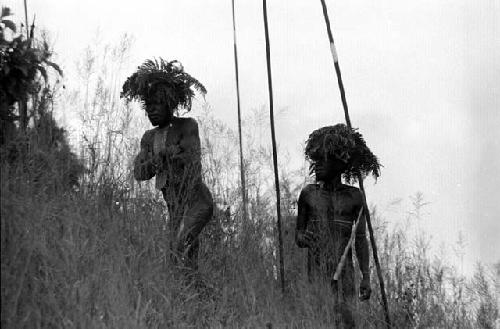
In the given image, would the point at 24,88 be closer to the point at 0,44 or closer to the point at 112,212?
the point at 0,44

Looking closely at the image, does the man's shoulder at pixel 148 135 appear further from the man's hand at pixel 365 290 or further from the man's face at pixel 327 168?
the man's hand at pixel 365 290

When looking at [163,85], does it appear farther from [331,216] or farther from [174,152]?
[331,216]

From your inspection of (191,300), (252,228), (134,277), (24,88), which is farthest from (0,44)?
(252,228)

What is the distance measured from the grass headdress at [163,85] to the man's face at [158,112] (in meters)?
0.03

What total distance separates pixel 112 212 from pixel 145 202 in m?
0.69

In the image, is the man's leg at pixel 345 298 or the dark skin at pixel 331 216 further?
the dark skin at pixel 331 216

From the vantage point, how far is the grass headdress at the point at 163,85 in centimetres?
663

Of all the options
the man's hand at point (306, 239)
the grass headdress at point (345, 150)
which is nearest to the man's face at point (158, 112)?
the grass headdress at point (345, 150)

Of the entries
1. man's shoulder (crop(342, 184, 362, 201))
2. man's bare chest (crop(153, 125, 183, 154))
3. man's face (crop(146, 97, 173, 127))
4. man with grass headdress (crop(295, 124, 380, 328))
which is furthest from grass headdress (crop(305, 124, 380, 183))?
man's face (crop(146, 97, 173, 127))

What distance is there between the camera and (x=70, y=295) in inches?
177

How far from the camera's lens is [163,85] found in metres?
6.62

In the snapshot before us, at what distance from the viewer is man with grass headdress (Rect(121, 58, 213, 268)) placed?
20.7ft

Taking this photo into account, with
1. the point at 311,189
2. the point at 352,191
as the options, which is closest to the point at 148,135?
the point at 311,189

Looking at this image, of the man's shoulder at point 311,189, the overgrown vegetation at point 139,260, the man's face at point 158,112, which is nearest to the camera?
the overgrown vegetation at point 139,260
